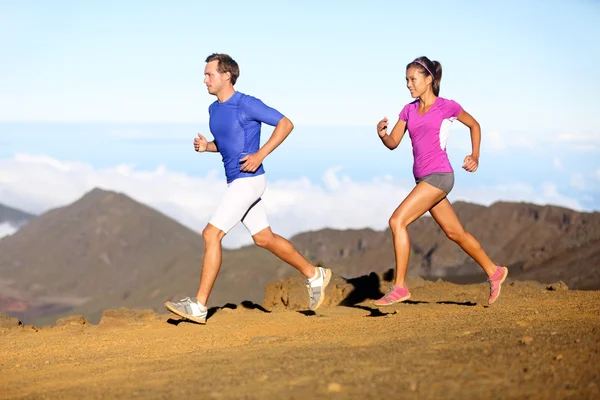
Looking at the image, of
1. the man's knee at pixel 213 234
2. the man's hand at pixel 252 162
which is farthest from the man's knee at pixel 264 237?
the man's hand at pixel 252 162

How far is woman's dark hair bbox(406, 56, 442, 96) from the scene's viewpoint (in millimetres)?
8555

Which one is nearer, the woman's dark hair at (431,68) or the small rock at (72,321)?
the woman's dark hair at (431,68)

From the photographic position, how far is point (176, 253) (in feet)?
122

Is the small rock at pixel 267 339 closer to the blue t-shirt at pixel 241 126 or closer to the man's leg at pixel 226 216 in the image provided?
the man's leg at pixel 226 216

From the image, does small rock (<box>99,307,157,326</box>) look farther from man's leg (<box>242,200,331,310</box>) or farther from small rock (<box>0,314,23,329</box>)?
man's leg (<box>242,200,331,310</box>)

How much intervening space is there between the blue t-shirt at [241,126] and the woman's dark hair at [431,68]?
141cm

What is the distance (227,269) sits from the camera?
3173cm

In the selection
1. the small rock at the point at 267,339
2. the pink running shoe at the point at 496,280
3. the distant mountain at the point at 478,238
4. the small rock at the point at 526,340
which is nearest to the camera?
the small rock at the point at 526,340

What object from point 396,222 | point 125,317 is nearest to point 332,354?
point 396,222

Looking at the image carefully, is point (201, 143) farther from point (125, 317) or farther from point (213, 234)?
point (125, 317)

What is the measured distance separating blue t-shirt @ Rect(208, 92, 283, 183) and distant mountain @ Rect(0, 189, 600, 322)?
66.3 ft

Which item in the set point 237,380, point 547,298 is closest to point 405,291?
point 547,298

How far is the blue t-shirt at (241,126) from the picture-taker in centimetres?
859

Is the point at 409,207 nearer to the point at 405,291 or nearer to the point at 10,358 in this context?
the point at 405,291
